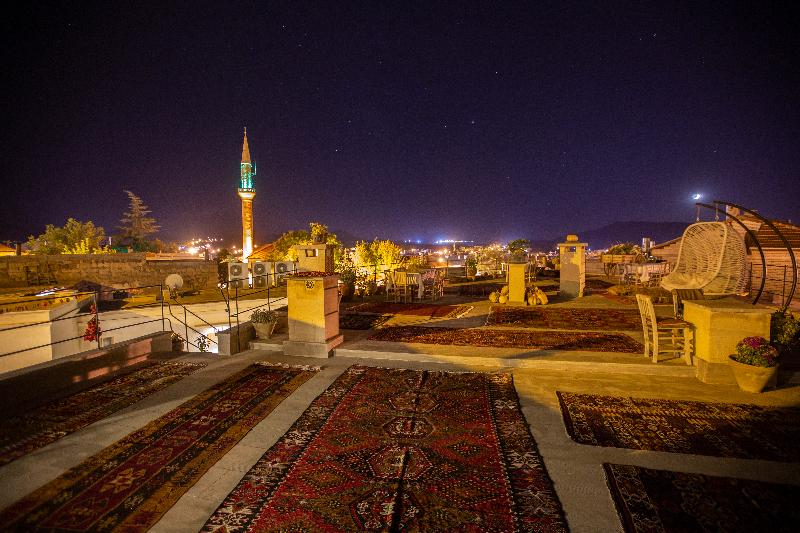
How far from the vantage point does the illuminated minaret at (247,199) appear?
5325 centimetres

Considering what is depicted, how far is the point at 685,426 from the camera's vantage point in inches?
142

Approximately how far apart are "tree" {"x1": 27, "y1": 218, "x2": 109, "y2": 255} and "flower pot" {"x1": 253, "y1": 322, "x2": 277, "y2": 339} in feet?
148

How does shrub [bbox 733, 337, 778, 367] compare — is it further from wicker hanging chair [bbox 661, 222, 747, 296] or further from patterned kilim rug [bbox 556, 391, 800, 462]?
wicker hanging chair [bbox 661, 222, 747, 296]

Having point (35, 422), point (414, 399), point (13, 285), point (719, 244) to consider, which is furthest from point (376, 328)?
point (13, 285)

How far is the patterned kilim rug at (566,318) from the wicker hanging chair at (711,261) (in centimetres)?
123

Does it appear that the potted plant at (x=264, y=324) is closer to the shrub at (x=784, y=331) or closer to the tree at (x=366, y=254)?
the shrub at (x=784, y=331)

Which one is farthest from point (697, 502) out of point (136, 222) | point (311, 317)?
point (136, 222)

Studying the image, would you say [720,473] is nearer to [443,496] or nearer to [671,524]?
[671,524]

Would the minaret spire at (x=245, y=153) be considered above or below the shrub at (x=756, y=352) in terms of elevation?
above

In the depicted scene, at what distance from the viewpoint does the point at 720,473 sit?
2889mm

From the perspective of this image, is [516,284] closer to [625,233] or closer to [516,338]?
[516,338]

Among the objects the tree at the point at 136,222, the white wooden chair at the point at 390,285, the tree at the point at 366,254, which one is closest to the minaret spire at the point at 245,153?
the tree at the point at 136,222

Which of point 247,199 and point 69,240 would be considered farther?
point 247,199

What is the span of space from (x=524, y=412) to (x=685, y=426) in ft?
4.84
